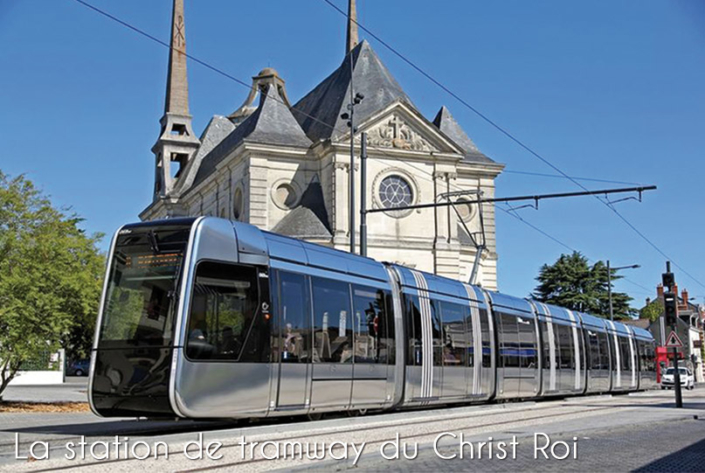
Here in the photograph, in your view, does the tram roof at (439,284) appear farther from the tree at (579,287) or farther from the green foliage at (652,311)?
the green foliage at (652,311)

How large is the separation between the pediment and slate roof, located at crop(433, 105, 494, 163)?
33.0 ft

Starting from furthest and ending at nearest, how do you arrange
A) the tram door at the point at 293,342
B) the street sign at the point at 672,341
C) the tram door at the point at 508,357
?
the street sign at the point at 672,341
the tram door at the point at 508,357
the tram door at the point at 293,342

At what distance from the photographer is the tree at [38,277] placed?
21750mm

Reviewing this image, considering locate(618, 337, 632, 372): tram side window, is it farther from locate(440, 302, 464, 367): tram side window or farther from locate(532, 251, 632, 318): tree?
locate(532, 251, 632, 318): tree

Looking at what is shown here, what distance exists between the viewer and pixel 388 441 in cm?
1259

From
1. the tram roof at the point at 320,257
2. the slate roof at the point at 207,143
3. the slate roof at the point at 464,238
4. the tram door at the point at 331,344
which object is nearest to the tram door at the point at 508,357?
the tram roof at the point at 320,257

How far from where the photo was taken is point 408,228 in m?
51.1

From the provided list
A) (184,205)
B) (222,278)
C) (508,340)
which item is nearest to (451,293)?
(508,340)

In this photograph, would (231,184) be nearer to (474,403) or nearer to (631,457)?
(474,403)

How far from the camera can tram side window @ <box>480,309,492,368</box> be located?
72.7 feet

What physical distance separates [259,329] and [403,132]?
39.4 m

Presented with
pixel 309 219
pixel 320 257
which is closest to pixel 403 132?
pixel 309 219

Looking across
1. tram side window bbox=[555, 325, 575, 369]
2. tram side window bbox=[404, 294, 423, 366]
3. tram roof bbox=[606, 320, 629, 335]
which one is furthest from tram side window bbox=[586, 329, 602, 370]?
tram side window bbox=[404, 294, 423, 366]

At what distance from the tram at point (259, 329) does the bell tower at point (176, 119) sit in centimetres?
A: 5673
